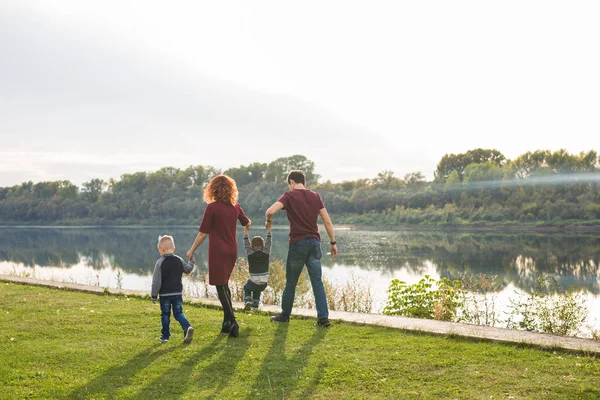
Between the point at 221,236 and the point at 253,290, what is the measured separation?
192 cm

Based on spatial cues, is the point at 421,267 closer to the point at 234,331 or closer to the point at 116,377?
the point at 234,331

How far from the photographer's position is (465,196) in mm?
74312

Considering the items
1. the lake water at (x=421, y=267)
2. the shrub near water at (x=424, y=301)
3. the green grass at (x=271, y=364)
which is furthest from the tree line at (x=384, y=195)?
the green grass at (x=271, y=364)

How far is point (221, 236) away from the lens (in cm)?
680

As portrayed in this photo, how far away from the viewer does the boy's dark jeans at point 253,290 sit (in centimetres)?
839

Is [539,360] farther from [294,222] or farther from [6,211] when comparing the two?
[6,211]

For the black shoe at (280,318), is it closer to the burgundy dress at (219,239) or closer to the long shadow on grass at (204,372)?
the long shadow on grass at (204,372)

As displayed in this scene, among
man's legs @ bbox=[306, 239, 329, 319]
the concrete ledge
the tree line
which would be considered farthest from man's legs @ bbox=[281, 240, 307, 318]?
the tree line

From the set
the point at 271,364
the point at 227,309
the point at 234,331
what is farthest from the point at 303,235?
the point at 271,364

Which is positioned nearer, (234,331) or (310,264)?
(234,331)

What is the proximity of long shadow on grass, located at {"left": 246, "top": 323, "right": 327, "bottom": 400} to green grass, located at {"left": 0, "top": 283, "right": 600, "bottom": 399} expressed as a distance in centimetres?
1

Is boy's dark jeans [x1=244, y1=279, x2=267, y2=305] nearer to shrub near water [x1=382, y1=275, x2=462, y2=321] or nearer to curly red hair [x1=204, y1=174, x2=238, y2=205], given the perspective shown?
curly red hair [x1=204, y1=174, x2=238, y2=205]

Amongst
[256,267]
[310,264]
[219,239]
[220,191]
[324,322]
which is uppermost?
[220,191]

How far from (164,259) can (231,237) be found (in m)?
0.87
